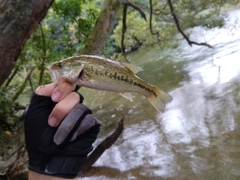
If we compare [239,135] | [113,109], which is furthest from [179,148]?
[113,109]

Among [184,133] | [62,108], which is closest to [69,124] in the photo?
[62,108]

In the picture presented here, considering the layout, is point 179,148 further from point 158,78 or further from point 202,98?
point 158,78

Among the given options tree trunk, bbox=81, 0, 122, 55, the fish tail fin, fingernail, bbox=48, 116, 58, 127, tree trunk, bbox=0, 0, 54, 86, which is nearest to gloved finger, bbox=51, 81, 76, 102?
fingernail, bbox=48, 116, 58, 127

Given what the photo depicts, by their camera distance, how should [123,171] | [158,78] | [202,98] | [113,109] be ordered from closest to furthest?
[123,171], [202,98], [113,109], [158,78]

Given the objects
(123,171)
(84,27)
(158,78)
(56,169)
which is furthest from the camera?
(158,78)

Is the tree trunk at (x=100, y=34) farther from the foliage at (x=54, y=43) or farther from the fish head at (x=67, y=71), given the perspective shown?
the fish head at (x=67, y=71)

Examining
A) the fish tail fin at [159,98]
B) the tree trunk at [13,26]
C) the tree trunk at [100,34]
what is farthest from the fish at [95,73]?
the tree trunk at [100,34]

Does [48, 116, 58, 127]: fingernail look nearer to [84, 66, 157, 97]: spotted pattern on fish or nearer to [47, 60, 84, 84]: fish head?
[47, 60, 84, 84]: fish head
